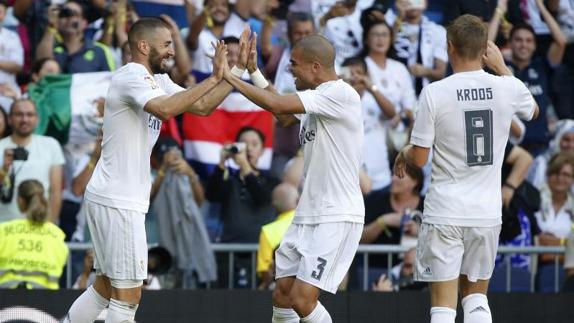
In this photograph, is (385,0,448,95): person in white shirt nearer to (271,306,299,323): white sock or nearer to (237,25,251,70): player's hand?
(237,25,251,70): player's hand

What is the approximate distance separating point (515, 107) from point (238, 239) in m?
4.36

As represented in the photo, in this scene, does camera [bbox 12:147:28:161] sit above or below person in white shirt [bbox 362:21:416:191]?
below

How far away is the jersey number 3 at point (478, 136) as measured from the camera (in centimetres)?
888

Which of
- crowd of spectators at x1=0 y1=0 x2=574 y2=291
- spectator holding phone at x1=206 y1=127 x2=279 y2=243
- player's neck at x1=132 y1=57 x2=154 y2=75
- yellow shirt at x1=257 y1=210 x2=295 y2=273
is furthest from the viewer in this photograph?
spectator holding phone at x1=206 y1=127 x2=279 y2=243

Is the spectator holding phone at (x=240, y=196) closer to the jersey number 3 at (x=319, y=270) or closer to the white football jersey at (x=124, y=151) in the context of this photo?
the white football jersey at (x=124, y=151)

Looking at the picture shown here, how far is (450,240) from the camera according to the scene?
895 centimetres

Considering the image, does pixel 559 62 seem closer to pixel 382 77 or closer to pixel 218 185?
pixel 382 77

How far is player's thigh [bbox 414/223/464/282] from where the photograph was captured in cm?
892

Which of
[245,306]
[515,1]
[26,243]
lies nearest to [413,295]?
[245,306]

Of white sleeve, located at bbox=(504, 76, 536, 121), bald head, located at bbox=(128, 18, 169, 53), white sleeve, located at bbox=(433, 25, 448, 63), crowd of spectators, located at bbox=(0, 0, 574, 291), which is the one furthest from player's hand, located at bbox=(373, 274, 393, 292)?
bald head, located at bbox=(128, 18, 169, 53)

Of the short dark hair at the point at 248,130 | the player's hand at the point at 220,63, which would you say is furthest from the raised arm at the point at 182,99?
the short dark hair at the point at 248,130

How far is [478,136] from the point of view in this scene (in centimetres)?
890

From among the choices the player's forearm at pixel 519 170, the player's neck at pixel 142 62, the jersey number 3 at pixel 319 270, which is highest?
the player's neck at pixel 142 62

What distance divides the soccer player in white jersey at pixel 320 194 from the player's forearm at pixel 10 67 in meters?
4.64
